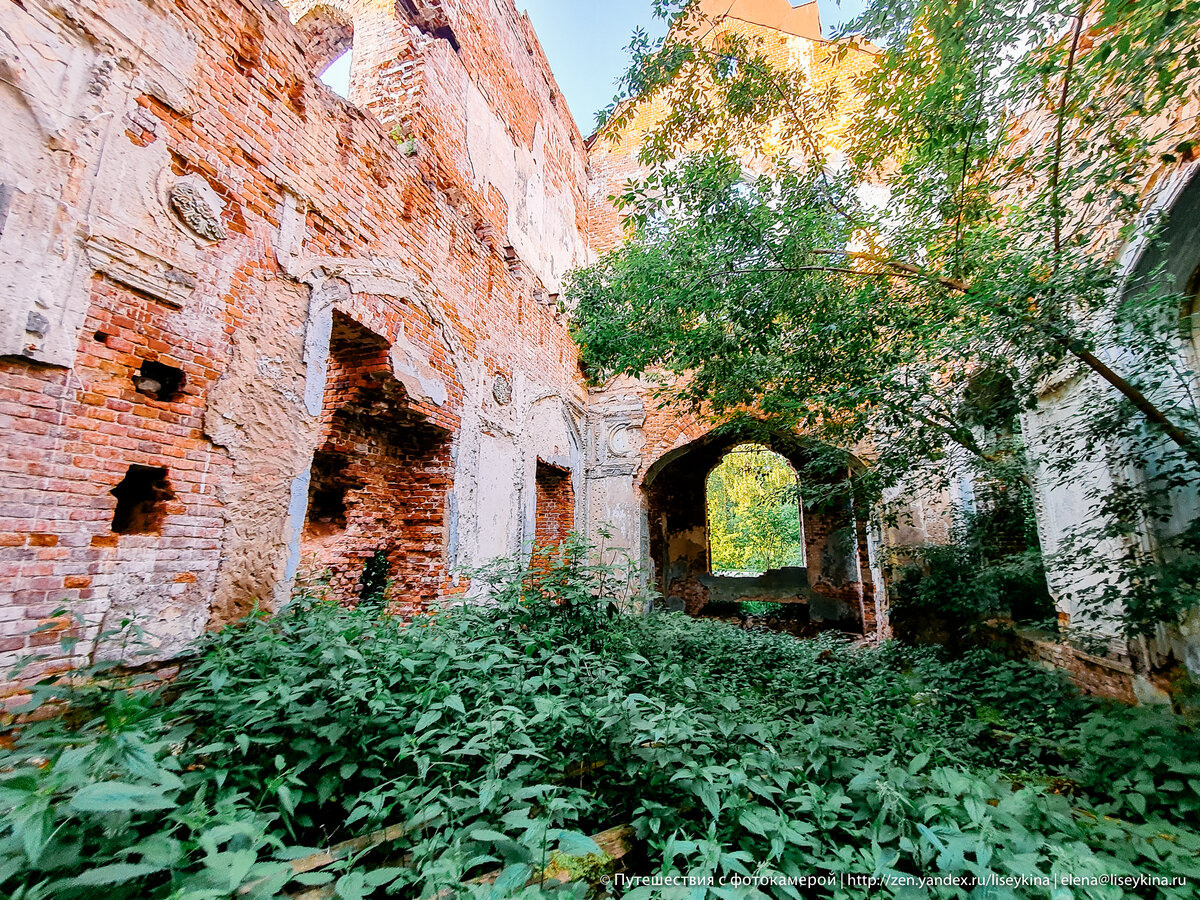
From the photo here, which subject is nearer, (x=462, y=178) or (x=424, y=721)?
(x=424, y=721)

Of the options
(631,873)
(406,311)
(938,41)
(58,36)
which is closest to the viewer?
(631,873)

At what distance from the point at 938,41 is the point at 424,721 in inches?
180

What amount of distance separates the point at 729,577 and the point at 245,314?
11110 millimetres

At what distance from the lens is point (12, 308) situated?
6.56 ft

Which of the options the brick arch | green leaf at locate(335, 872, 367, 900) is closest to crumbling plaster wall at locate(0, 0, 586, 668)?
the brick arch

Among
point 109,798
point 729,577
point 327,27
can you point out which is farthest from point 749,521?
point 109,798

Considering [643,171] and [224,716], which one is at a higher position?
[643,171]

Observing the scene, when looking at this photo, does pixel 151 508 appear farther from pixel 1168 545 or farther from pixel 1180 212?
pixel 1180 212

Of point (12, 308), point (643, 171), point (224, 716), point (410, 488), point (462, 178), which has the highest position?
point (643, 171)

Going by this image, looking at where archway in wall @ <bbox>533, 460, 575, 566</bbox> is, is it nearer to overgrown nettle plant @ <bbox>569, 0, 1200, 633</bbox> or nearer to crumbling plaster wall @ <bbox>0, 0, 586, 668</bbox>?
overgrown nettle plant @ <bbox>569, 0, 1200, 633</bbox>

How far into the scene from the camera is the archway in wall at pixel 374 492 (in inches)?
168

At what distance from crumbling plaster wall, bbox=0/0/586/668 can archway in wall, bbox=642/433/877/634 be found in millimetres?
7443

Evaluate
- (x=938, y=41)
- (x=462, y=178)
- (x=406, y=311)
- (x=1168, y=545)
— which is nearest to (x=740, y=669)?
(x=1168, y=545)

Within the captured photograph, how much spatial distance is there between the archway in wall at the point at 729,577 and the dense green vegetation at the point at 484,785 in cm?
767
